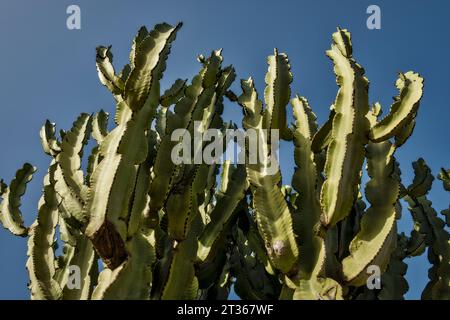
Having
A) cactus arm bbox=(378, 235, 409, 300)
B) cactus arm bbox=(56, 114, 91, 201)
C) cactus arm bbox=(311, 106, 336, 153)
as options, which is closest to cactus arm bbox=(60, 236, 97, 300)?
cactus arm bbox=(56, 114, 91, 201)

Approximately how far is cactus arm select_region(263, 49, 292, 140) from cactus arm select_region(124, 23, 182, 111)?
2.20ft

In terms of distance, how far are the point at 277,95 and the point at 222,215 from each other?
809mm

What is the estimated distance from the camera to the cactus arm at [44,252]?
3.26 meters

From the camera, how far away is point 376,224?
3.18 m

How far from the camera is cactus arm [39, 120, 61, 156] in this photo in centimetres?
411

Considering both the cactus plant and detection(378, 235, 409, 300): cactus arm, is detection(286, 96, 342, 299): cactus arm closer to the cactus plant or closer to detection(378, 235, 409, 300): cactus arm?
the cactus plant

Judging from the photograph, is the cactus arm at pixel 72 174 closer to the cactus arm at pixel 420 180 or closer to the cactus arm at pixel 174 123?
the cactus arm at pixel 174 123

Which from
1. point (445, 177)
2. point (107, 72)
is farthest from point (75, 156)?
point (445, 177)

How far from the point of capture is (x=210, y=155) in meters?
3.61

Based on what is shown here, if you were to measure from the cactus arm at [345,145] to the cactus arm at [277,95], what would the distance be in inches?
13.8

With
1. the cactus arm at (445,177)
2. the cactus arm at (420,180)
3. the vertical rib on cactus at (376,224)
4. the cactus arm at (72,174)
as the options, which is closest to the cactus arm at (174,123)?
the cactus arm at (72,174)

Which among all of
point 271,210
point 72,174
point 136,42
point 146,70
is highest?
point 136,42

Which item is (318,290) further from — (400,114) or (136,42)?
(136,42)
